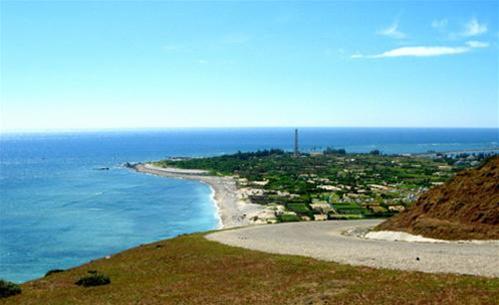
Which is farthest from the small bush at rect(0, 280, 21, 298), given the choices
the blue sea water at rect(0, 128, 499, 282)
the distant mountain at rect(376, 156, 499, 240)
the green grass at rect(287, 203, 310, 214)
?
the green grass at rect(287, 203, 310, 214)

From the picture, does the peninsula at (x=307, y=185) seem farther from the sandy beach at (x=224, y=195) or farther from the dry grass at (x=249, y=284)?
the dry grass at (x=249, y=284)

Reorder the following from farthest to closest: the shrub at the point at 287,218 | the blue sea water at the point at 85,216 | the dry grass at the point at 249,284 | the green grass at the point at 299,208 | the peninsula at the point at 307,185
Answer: the green grass at the point at 299,208 → the peninsula at the point at 307,185 → the shrub at the point at 287,218 → the blue sea water at the point at 85,216 → the dry grass at the point at 249,284

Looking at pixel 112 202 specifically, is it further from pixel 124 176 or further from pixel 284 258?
pixel 284 258

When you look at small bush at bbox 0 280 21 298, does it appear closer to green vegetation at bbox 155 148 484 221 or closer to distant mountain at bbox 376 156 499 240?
distant mountain at bbox 376 156 499 240

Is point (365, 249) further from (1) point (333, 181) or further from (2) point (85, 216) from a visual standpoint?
(1) point (333, 181)

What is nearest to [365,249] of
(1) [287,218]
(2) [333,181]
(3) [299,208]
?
(1) [287,218]

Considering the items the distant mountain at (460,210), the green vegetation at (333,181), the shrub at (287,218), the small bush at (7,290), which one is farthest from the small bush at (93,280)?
the green vegetation at (333,181)

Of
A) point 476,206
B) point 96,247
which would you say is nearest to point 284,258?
point 476,206
